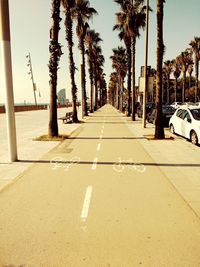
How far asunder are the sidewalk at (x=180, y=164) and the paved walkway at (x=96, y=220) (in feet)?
0.82

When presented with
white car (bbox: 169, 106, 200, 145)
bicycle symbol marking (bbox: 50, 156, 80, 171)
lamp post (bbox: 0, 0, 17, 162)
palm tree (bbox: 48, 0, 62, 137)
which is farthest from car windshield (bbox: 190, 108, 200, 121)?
lamp post (bbox: 0, 0, 17, 162)

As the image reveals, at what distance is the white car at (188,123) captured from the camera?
15.4m

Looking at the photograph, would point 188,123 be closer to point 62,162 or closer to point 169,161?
point 169,161

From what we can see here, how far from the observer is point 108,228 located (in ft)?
17.6

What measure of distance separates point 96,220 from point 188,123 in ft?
39.1

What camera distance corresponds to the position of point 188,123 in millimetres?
16438

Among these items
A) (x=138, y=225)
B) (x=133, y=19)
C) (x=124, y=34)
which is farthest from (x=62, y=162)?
(x=124, y=34)

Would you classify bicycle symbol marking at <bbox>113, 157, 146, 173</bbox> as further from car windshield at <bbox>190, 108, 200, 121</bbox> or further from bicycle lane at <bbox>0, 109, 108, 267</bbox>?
car windshield at <bbox>190, 108, 200, 121</bbox>

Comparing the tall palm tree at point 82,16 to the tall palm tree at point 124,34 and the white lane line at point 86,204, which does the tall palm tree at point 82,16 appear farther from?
the white lane line at point 86,204

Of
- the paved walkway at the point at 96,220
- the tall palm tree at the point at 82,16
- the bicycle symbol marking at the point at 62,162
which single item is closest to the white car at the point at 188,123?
the paved walkway at the point at 96,220

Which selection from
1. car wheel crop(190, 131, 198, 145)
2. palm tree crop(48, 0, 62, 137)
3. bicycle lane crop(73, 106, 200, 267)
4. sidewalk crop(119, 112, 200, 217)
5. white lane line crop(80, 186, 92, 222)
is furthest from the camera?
palm tree crop(48, 0, 62, 137)

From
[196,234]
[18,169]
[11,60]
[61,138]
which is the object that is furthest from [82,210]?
[61,138]

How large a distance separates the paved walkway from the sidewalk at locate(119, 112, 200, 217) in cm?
25

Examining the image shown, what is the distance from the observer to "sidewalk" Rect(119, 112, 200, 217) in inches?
296
